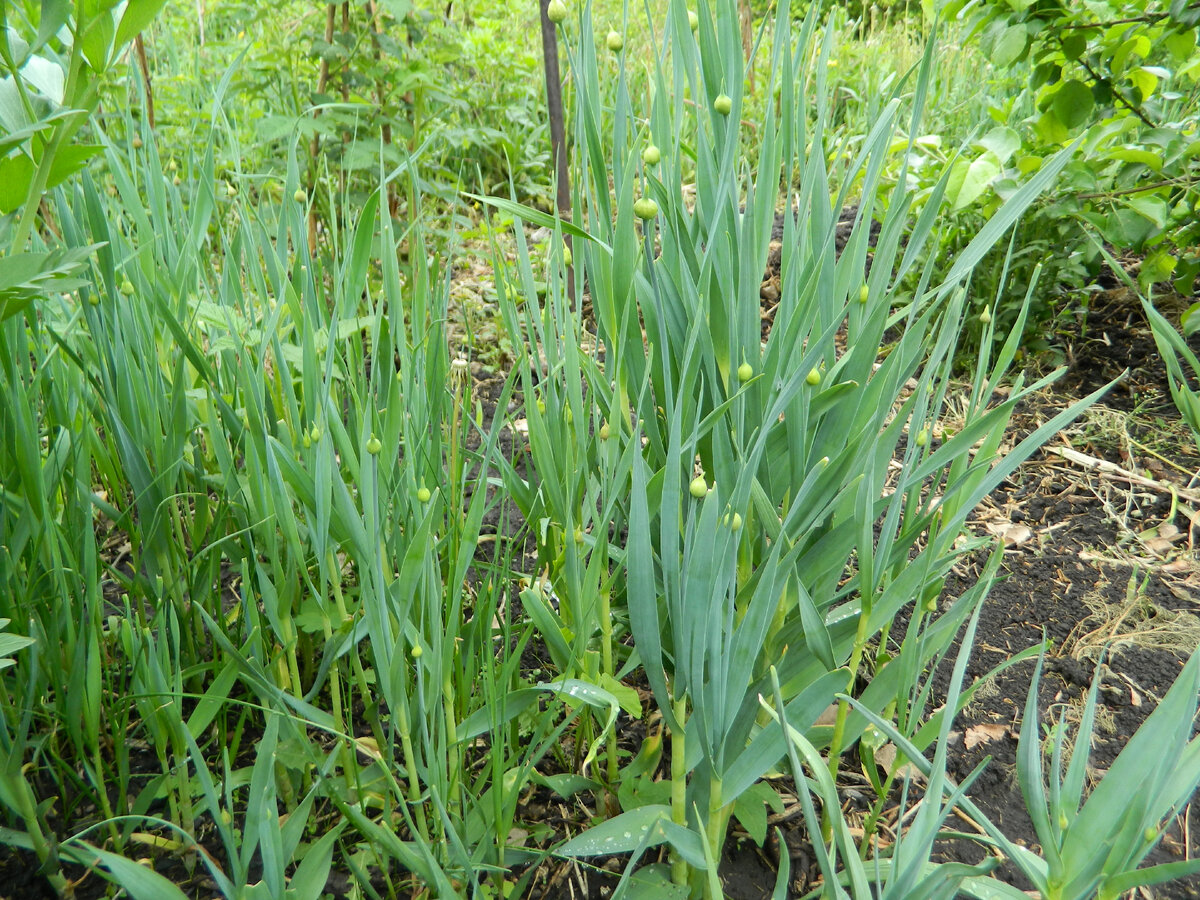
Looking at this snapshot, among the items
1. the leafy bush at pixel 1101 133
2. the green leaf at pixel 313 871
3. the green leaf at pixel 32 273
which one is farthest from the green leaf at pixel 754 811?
the leafy bush at pixel 1101 133

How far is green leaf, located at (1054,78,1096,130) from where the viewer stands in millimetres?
1749

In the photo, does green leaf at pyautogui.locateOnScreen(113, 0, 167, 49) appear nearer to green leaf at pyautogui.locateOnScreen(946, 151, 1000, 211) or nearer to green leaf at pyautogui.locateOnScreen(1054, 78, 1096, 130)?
green leaf at pyautogui.locateOnScreen(946, 151, 1000, 211)

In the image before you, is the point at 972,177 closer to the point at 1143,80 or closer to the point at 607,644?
the point at 1143,80

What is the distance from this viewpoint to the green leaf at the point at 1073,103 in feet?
5.74

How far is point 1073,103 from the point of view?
176 centimetres

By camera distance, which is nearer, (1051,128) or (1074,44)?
(1074,44)

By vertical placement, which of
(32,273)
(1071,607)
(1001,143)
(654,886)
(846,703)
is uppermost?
(32,273)

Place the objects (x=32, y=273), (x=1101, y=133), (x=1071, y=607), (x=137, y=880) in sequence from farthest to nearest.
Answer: (x=1101, y=133), (x=1071, y=607), (x=137, y=880), (x=32, y=273)

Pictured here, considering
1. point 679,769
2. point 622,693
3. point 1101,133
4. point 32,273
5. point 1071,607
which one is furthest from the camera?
point 1101,133

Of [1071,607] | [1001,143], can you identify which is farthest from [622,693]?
[1001,143]

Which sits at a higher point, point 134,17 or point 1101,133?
point 134,17

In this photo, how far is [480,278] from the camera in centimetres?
277

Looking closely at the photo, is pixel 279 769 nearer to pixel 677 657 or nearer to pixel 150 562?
pixel 150 562

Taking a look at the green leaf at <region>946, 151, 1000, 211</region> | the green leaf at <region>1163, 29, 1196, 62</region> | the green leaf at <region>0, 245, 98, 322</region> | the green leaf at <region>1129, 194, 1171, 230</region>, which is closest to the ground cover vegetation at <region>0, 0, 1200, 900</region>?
the green leaf at <region>0, 245, 98, 322</region>
